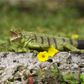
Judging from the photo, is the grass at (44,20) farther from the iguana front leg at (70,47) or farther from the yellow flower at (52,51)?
the yellow flower at (52,51)

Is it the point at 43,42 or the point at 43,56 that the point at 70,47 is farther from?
the point at 43,56

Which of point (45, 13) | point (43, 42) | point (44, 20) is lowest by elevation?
point (43, 42)

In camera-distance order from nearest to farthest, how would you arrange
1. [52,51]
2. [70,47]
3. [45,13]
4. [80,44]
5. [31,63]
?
[31,63] < [52,51] < [70,47] < [80,44] < [45,13]

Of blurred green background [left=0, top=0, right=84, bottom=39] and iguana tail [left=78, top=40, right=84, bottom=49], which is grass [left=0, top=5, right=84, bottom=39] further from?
iguana tail [left=78, top=40, right=84, bottom=49]

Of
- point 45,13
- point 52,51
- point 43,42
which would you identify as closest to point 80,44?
point 43,42

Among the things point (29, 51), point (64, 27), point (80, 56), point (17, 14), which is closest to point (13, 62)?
point (29, 51)

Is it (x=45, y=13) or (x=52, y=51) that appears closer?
(x=52, y=51)

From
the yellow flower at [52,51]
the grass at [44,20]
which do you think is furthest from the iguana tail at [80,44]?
the grass at [44,20]
